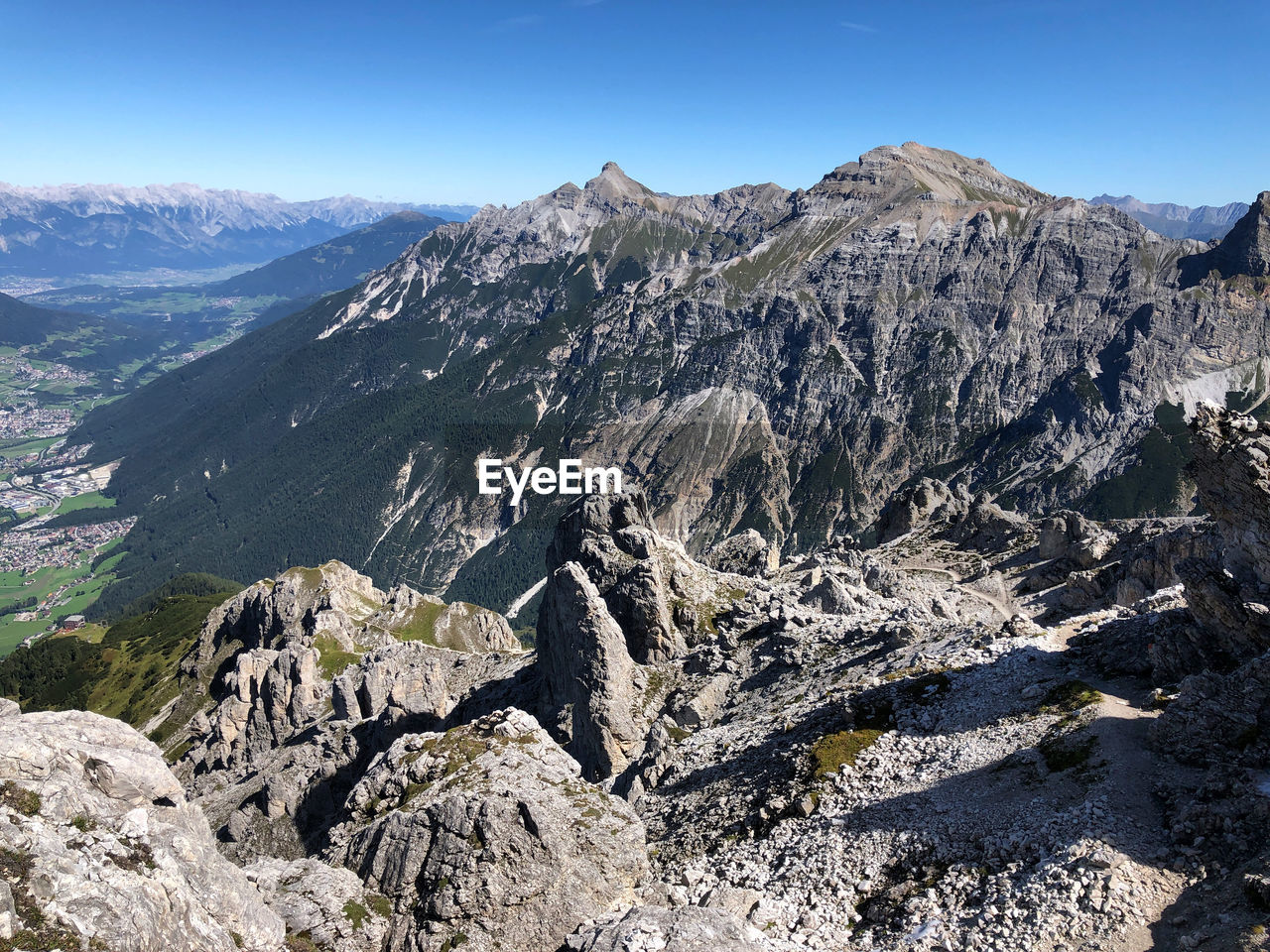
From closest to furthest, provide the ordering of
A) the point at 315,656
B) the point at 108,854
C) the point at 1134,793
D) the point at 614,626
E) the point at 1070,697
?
the point at 108,854 < the point at 1134,793 < the point at 1070,697 < the point at 614,626 < the point at 315,656

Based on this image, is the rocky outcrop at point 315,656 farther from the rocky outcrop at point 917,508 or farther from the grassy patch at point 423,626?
the rocky outcrop at point 917,508

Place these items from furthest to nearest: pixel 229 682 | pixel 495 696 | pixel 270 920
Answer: pixel 229 682 < pixel 495 696 < pixel 270 920

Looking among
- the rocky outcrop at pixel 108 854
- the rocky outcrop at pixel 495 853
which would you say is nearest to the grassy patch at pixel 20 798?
the rocky outcrop at pixel 108 854

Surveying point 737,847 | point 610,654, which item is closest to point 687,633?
point 610,654

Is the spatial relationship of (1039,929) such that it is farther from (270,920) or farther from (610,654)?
(610,654)

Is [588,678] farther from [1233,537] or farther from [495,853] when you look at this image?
[1233,537]

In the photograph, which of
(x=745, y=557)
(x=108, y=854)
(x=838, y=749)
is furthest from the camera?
(x=745, y=557)

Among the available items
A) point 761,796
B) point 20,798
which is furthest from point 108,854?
point 761,796
